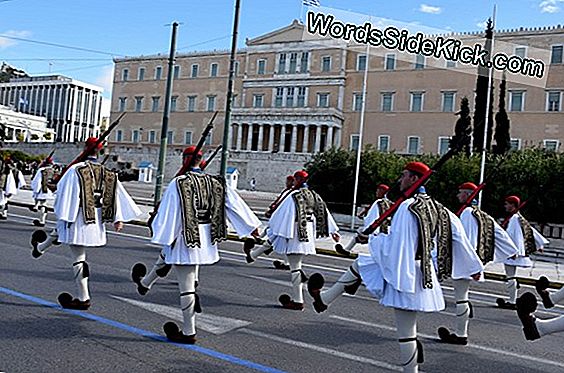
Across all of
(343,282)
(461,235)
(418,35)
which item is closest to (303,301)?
(343,282)

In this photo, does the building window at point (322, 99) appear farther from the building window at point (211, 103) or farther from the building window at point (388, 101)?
the building window at point (211, 103)

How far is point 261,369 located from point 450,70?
62.6 meters

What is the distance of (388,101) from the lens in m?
68.0

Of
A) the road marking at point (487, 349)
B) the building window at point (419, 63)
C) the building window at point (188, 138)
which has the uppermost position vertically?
the building window at point (419, 63)

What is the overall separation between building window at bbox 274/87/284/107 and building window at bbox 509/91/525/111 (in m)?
27.1

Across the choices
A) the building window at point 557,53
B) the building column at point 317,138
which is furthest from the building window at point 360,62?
the building window at point 557,53

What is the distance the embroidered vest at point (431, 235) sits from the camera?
5.29 m

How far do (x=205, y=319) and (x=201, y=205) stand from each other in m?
1.89

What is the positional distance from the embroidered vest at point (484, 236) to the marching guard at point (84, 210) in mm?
4995

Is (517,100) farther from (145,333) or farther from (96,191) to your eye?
(145,333)

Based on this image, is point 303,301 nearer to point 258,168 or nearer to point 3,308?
point 3,308

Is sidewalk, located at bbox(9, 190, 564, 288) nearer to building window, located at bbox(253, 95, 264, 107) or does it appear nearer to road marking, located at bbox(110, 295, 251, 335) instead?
road marking, located at bbox(110, 295, 251, 335)

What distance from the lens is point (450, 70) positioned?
211 feet


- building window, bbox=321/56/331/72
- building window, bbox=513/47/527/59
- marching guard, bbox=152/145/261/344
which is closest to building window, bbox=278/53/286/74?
building window, bbox=321/56/331/72
